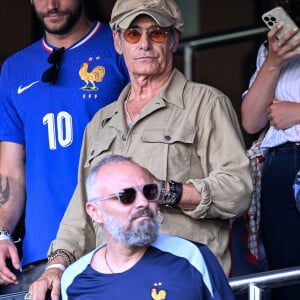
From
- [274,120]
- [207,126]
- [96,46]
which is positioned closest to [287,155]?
[274,120]

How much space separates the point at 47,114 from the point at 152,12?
798 mm

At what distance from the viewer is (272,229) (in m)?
5.08

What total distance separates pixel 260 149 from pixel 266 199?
27cm

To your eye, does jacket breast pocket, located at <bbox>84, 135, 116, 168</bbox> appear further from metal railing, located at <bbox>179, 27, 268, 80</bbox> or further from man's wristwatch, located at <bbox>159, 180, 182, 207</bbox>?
metal railing, located at <bbox>179, 27, 268, 80</bbox>

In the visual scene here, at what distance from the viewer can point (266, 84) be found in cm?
504

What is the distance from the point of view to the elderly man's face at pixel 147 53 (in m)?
4.83

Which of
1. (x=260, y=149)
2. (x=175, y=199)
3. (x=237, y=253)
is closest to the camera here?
(x=175, y=199)

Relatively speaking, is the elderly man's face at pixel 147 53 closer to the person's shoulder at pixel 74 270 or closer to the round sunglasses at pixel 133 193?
the round sunglasses at pixel 133 193

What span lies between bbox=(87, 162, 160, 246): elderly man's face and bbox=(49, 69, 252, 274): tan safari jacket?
372mm

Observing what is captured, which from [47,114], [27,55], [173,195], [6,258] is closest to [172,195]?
[173,195]

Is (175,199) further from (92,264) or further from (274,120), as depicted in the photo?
(274,120)

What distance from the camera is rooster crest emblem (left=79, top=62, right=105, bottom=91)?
530 centimetres

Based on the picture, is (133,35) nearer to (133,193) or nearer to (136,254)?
(133,193)

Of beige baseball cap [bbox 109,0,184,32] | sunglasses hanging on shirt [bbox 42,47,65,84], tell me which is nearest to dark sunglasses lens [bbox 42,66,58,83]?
sunglasses hanging on shirt [bbox 42,47,65,84]
